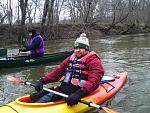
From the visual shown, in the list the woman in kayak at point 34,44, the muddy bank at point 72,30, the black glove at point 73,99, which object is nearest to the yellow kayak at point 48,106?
the black glove at point 73,99

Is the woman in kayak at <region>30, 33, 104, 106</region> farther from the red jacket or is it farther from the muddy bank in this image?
the muddy bank

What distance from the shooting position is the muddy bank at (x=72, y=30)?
24.8 metres

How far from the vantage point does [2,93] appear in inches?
326

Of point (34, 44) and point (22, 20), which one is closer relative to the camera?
point (34, 44)

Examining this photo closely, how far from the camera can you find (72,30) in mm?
30344

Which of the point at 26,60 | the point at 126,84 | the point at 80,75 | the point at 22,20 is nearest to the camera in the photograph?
the point at 80,75

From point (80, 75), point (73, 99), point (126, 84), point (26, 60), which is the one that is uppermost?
point (80, 75)

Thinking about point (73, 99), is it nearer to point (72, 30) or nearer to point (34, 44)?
point (34, 44)

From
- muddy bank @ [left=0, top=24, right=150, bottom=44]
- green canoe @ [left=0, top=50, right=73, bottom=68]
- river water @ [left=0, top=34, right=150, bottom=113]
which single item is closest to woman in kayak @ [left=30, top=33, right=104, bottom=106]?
river water @ [left=0, top=34, right=150, bottom=113]

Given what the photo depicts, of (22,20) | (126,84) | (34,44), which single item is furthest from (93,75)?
(22,20)

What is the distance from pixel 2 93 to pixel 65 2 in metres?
34.5

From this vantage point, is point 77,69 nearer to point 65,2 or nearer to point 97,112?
point 97,112

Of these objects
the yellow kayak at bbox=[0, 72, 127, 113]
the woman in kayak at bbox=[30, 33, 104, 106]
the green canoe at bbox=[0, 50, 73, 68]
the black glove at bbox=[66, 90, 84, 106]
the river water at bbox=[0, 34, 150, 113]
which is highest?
the woman in kayak at bbox=[30, 33, 104, 106]

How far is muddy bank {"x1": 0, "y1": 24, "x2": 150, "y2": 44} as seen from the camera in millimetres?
24797
